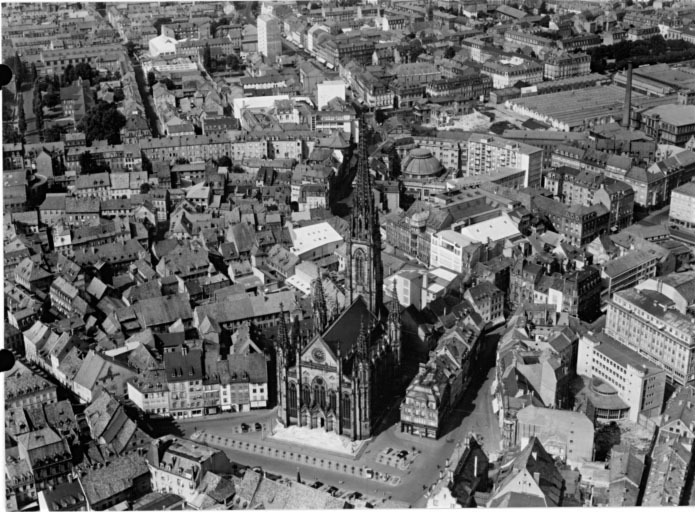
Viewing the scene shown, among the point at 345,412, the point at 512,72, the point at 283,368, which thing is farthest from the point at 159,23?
the point at 345,412

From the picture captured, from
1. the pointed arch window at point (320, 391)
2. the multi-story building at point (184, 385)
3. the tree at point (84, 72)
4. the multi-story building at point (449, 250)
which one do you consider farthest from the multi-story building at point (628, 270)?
the tree at point (84, 72)

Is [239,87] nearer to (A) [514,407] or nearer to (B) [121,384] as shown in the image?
(B) [121,384]

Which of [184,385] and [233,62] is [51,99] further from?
[184,385]

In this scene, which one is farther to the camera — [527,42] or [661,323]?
[527,42]

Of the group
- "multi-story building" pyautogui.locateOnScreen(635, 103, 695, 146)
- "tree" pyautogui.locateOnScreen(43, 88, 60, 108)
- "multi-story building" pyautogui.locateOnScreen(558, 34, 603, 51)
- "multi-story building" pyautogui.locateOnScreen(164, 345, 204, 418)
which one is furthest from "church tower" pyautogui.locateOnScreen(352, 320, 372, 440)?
"multi-story building" pyautogui.locateOnScreen(558, 34, 603, 51)

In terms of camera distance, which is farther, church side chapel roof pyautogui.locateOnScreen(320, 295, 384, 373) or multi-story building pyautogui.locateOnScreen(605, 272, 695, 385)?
multi-story building pyautogui.locateOnScreen(605, 272, 695, 385)

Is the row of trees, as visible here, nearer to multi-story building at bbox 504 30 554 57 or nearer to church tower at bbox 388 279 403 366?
multi-story building at bbox 504 30 554 57
